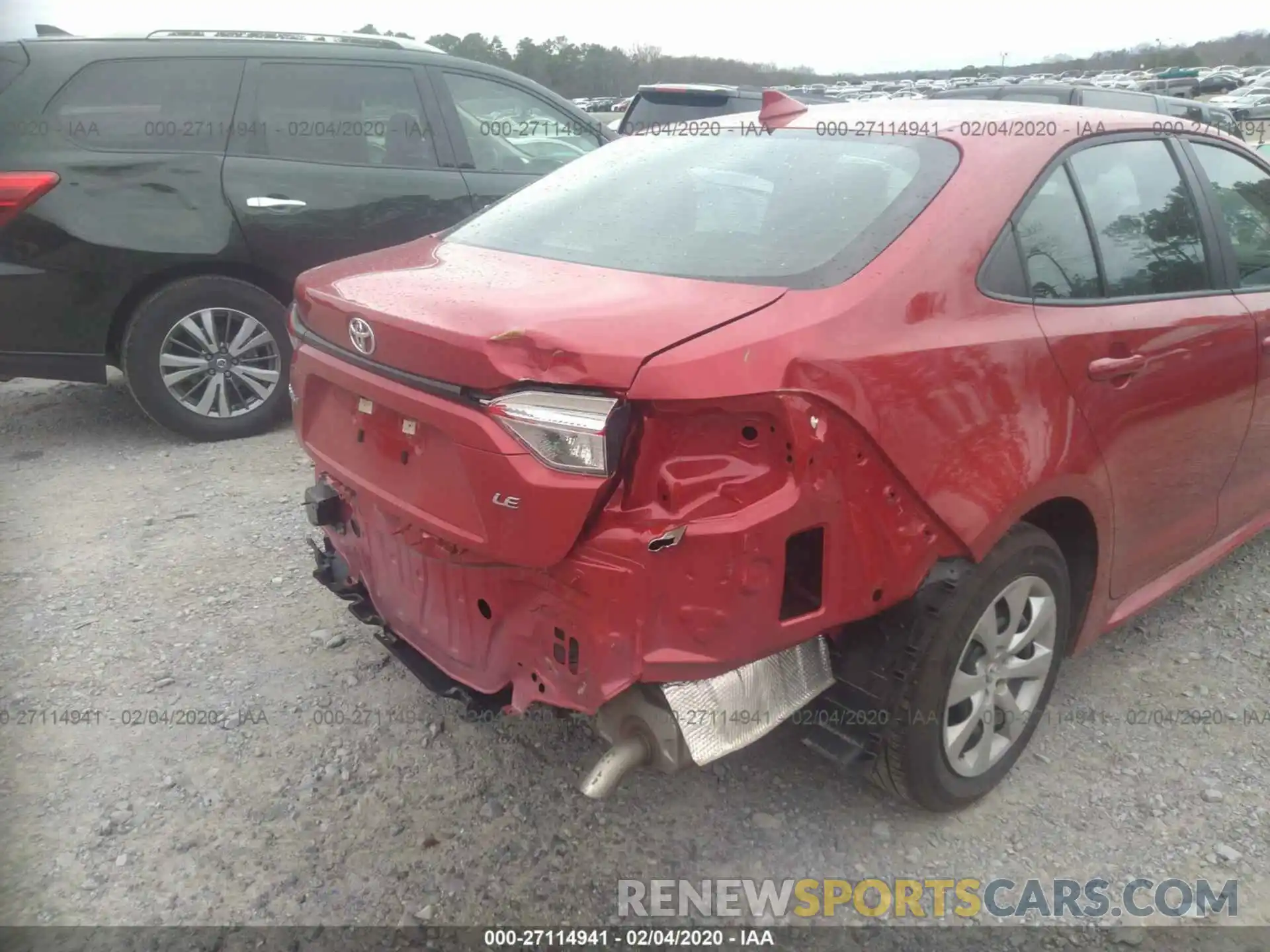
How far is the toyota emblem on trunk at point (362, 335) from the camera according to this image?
7.01 ft

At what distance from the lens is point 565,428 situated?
1781mm

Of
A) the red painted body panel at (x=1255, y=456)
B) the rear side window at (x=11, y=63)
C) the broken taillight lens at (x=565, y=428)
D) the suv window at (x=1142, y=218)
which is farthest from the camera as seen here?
the rear side window at (x=11, y=63)

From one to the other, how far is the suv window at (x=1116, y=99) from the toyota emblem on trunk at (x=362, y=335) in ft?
26.5

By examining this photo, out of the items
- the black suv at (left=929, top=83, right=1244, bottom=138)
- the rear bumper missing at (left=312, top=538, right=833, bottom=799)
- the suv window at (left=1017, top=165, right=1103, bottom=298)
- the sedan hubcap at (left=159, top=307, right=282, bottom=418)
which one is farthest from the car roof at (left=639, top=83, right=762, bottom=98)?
the rear bumper missing at (left=312, top=538, right=833, bottom=799)

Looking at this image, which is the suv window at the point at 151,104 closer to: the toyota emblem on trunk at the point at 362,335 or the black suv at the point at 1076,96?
the toyota emblem on trunk at the point at 362,335

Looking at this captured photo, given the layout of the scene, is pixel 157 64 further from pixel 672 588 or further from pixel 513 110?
pixel 672 588

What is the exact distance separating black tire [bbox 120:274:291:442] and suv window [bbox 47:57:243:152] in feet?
2.30

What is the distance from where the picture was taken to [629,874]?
2.31 metres

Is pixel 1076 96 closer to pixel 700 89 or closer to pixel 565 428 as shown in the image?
pixel 700 89

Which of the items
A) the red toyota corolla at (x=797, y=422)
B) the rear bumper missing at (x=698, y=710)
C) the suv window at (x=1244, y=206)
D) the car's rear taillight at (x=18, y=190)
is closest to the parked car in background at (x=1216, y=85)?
the suv window at (x=1244, y=206)

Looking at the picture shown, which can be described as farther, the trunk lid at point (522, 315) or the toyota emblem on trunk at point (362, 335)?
the toyota emblem on trunk at point (362, 335)

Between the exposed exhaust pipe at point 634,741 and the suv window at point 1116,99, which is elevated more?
the suv window at point 1116,99

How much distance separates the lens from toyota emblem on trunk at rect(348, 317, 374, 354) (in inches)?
84.1

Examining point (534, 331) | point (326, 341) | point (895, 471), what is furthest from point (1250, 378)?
point (326, 341)
